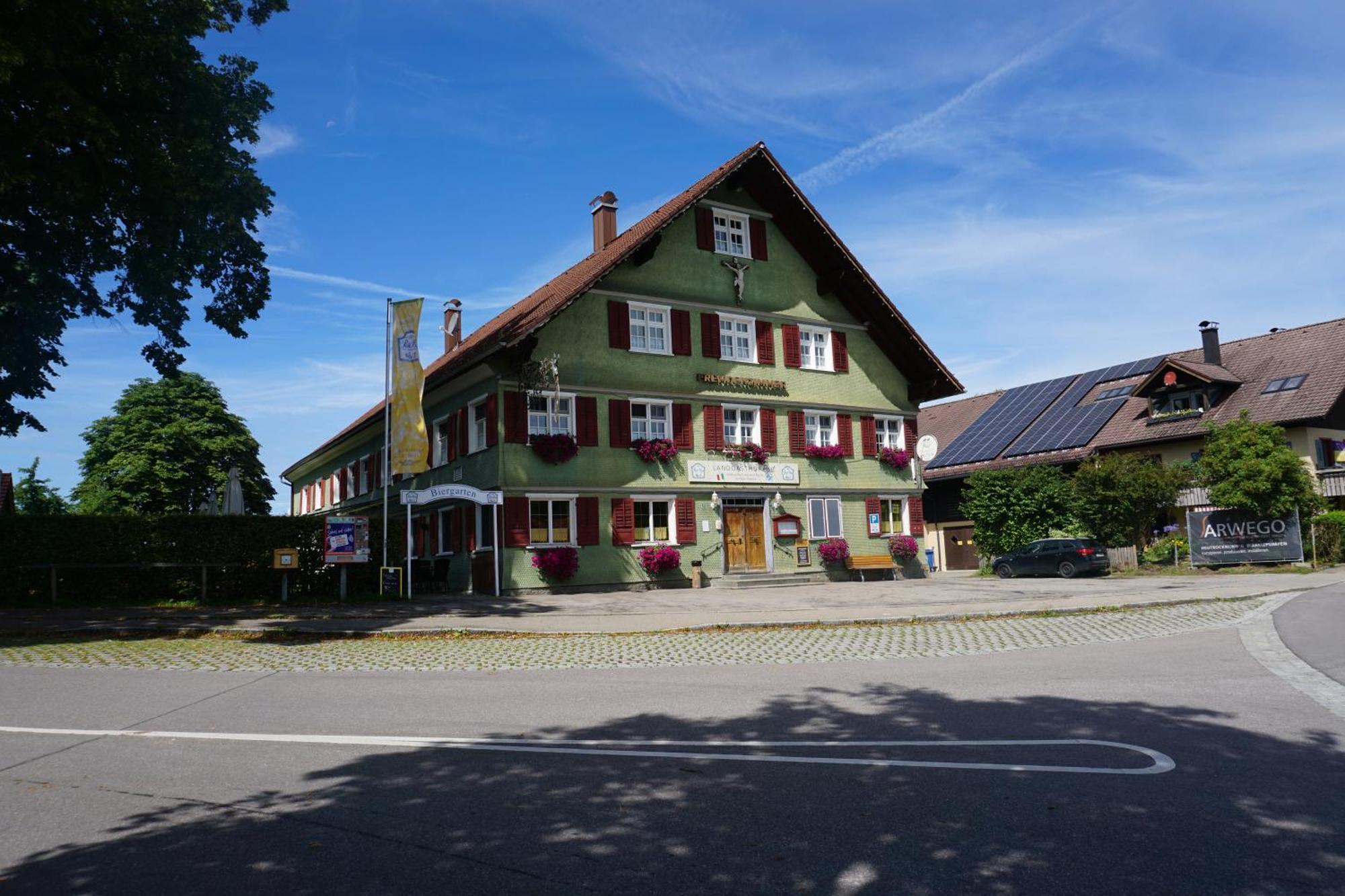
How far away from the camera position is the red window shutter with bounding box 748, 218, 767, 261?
3159 centimetres

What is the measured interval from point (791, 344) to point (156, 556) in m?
19.4

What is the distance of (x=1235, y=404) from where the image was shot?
125 ft

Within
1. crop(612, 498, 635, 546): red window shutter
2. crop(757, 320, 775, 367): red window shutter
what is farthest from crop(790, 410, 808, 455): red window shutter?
crop(612, 498, 635, 546): red window shutter

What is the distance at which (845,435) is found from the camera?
32.7 metres

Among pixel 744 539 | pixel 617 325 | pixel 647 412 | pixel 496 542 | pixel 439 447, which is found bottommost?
pixel 744 539

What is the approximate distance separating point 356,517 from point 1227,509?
82.7 ft

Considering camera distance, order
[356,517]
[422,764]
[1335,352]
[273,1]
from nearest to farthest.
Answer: [422,764] < [273,1] < [356,517] < [1335,352]

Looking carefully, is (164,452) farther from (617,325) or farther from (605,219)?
(617,325)

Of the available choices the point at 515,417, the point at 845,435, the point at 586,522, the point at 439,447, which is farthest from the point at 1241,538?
the point at 439,447

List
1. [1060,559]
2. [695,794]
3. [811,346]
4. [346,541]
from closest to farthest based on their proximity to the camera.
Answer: [695,794], [346,541], [1060,559], [811,346]

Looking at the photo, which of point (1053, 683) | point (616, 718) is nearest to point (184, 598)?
point (616, 718)

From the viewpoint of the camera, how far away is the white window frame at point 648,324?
95.0 feet

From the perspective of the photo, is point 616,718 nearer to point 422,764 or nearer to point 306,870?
point 422,764

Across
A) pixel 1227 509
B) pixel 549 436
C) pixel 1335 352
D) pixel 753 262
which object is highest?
pixel 753 262
